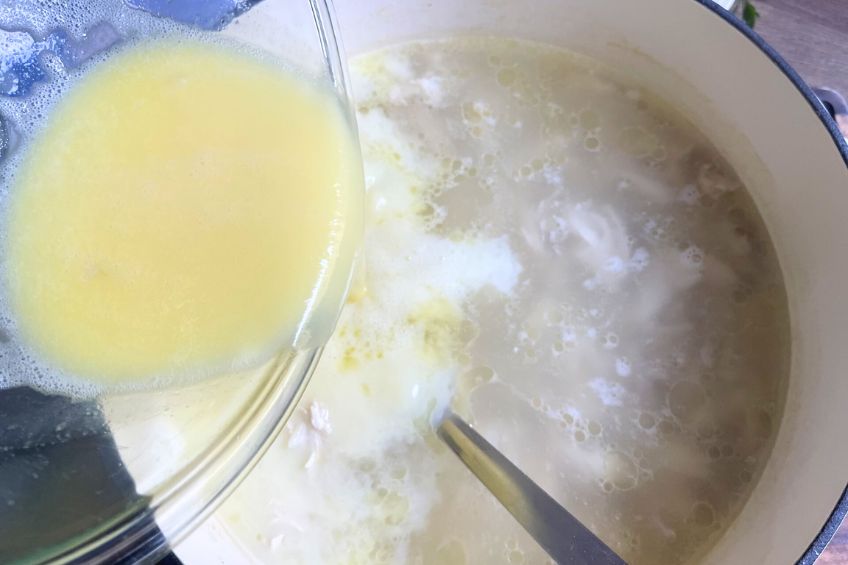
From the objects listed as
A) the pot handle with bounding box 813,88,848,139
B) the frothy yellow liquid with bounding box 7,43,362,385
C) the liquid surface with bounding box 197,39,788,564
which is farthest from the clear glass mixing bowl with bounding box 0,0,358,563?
the pot handle with bounding box 813,88,848,139

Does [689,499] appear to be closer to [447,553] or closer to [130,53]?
[447,553]

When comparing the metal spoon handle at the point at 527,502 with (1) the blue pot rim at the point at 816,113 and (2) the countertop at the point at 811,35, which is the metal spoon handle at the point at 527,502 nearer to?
(1) the blue pot rim at the point at 816,113

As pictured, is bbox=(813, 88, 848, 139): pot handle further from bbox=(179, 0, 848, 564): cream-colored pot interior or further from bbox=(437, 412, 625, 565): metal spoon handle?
bbox=(437, 412, 625, 565): metal spoon handle

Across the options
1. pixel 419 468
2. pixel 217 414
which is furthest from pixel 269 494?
pixel 217 414

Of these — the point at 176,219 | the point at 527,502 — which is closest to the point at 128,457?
the point at 176,219

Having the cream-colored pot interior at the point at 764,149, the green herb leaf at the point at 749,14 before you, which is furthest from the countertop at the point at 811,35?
the cream-colored pot interior at the point at 764,149

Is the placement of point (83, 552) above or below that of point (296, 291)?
below
